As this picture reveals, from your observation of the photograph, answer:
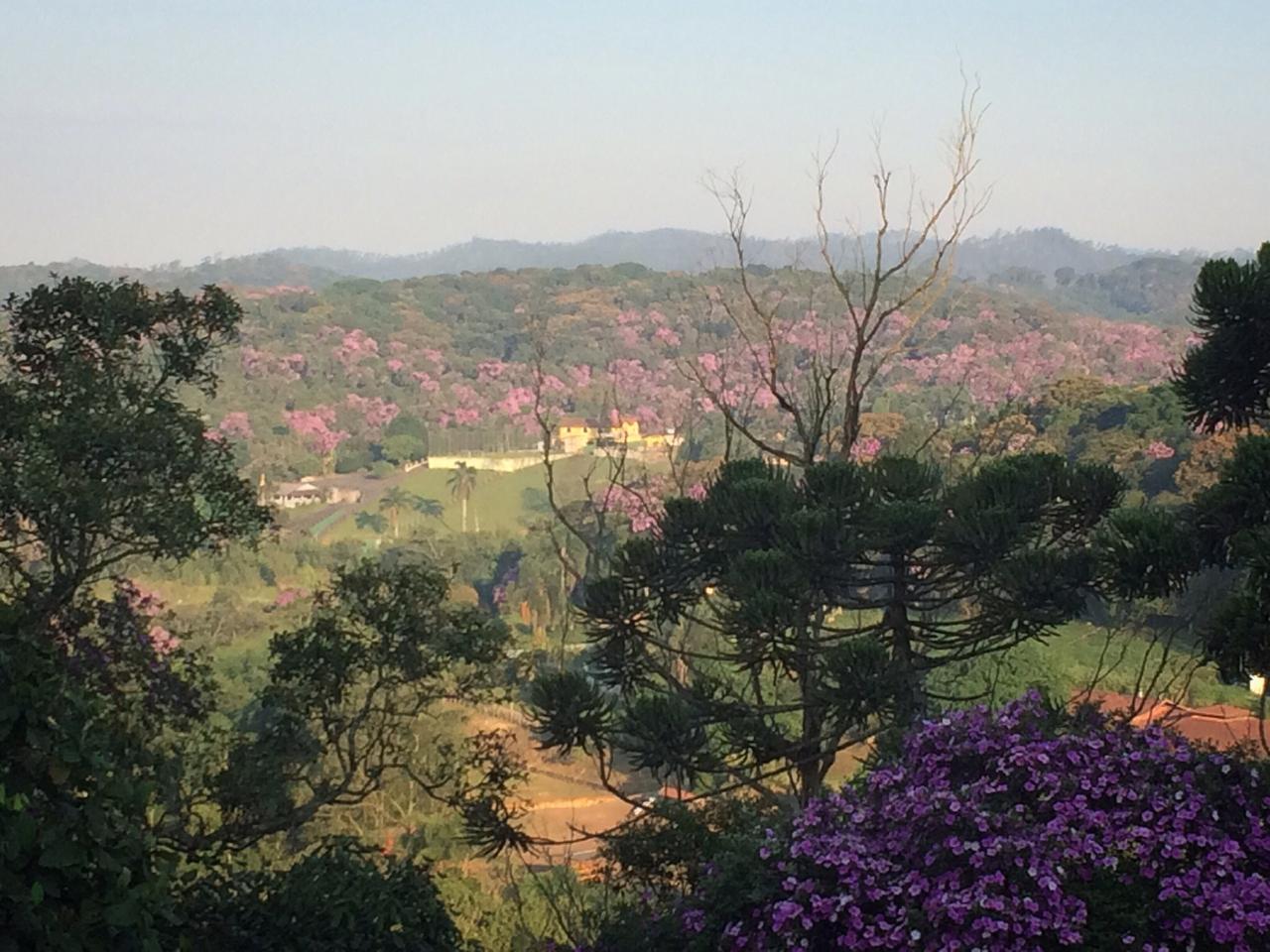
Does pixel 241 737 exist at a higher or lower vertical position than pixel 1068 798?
lower

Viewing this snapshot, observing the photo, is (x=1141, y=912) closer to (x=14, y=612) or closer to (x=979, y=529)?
(x=979, y=529)

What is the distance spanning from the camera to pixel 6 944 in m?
1.84

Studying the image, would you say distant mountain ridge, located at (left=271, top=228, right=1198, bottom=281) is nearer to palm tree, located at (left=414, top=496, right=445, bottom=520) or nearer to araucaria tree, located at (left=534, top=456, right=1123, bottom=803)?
palm tree, located at (left=414, top=496, right=445, bottom=520)

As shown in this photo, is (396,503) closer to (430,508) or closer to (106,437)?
(430,508)

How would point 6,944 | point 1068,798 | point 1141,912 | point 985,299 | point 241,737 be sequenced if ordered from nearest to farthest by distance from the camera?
1. point 6,944
2. point 1141,912
3. point 1068,798
4. point 241,737
5. point 985,299

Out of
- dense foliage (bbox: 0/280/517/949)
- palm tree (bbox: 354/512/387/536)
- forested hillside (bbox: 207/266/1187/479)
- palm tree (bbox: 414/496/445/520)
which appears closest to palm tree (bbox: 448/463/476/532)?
palm tree (bbox: 414/496/445/520)

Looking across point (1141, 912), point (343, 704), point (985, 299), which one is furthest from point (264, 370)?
point (1141, 912)

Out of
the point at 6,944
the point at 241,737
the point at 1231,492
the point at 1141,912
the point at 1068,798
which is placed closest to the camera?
the point at 6,944

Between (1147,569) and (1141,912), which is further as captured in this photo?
(1147,569)

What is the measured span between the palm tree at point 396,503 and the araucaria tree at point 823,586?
34358mm

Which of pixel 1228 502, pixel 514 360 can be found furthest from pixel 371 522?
pixel 1228 502

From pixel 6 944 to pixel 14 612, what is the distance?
60 cm

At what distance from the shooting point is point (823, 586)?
4.54 m

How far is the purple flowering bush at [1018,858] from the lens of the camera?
2.57 m
